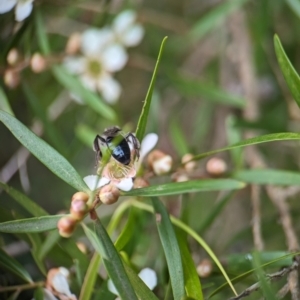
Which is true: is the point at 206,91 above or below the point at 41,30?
below

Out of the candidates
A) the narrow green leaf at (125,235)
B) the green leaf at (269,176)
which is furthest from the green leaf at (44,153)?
the green leaf at (269,176)

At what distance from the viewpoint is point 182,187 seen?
1.97ft

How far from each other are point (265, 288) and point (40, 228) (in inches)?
10.2

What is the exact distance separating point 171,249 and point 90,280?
110 millimetres

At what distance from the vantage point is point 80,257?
Result: 66 centimetres

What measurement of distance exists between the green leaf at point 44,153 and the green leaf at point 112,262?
0.05 meters

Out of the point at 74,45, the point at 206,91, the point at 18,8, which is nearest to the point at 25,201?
the point at 18,8

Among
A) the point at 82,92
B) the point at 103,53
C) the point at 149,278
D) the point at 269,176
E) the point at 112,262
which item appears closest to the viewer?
the point at 112,262

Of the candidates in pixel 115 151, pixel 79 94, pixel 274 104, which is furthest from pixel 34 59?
pixel 274 104

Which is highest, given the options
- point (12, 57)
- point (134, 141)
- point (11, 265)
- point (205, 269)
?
point (12, 57)

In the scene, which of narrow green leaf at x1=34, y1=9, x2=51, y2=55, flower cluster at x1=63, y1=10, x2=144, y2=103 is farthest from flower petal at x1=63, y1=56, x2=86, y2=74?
narrow green leaf at x1=34, y1=9, x2=51, y2=55

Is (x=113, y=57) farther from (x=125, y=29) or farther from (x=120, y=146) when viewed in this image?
(x=120, y=146)

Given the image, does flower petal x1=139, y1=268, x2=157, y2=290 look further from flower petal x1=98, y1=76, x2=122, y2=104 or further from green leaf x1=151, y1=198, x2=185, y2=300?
flower petal x1=98, y1=76, x2=122, y2=104

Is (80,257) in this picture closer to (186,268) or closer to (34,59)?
(186,268)
